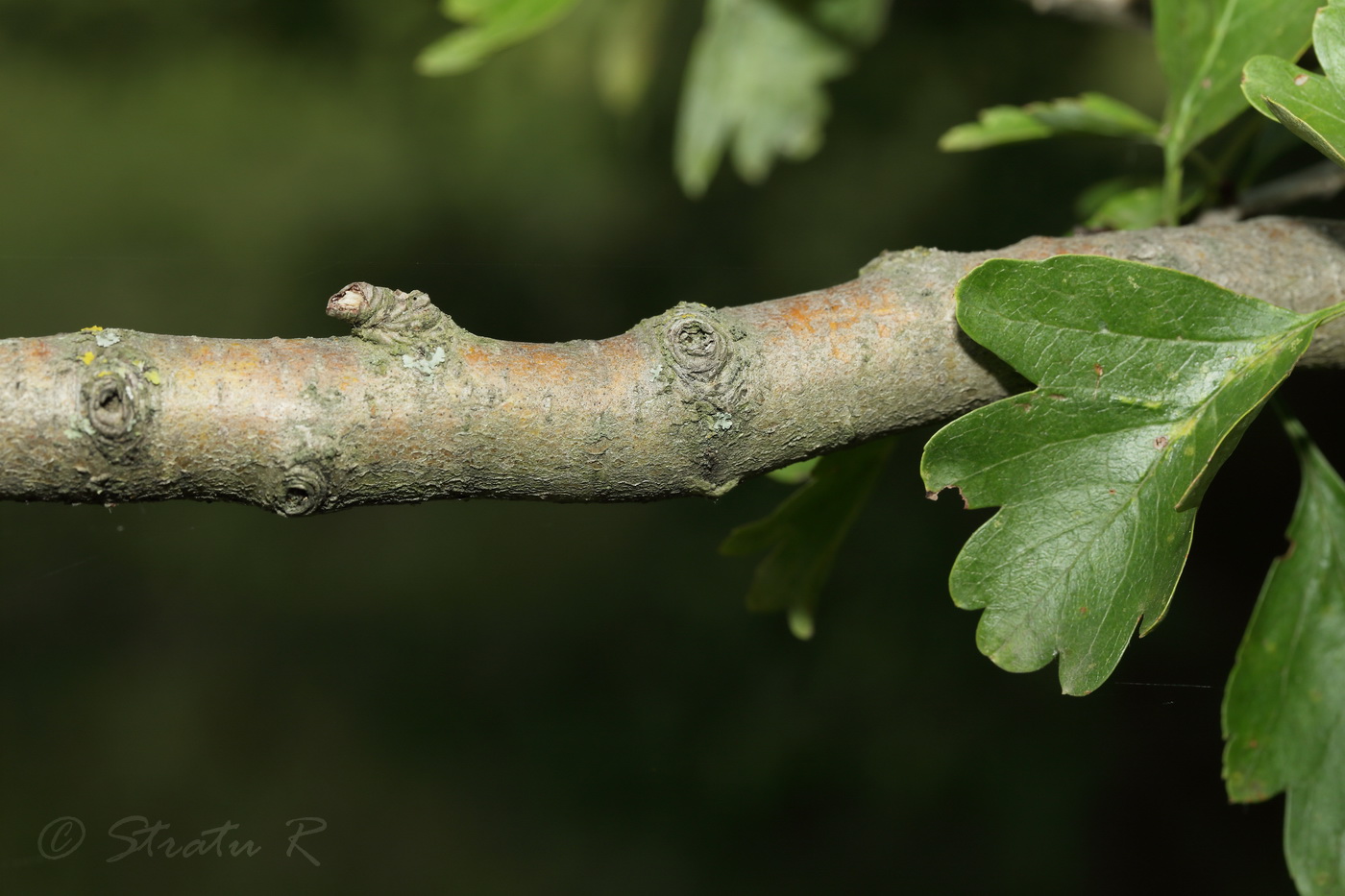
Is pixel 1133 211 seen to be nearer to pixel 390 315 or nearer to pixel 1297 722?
pixel 1297 722

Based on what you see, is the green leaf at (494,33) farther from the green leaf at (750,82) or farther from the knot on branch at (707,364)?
the knot on branch at (707,364)

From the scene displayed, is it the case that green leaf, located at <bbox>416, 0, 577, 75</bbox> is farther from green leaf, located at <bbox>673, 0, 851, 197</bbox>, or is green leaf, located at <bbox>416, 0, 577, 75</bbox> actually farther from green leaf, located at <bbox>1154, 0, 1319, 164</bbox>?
green leaf, located at <bbox>1154, 0, 1319, 164</bbox>

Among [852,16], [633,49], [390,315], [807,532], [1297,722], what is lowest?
[1297,722]

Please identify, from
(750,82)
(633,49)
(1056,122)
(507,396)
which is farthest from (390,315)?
(633,49)

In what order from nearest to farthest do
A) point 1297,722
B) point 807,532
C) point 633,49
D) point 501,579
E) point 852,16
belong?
point 1297,722
point 807,532
point 852,16
point 633,49
point 501,579

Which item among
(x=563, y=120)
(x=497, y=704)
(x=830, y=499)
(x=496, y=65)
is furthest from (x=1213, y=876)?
(x=496, y=65)

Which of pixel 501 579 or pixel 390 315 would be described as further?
pixel 501 579

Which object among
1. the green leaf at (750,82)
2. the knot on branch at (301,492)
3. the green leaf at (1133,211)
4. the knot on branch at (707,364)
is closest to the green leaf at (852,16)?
the green leaf at (750,82)
